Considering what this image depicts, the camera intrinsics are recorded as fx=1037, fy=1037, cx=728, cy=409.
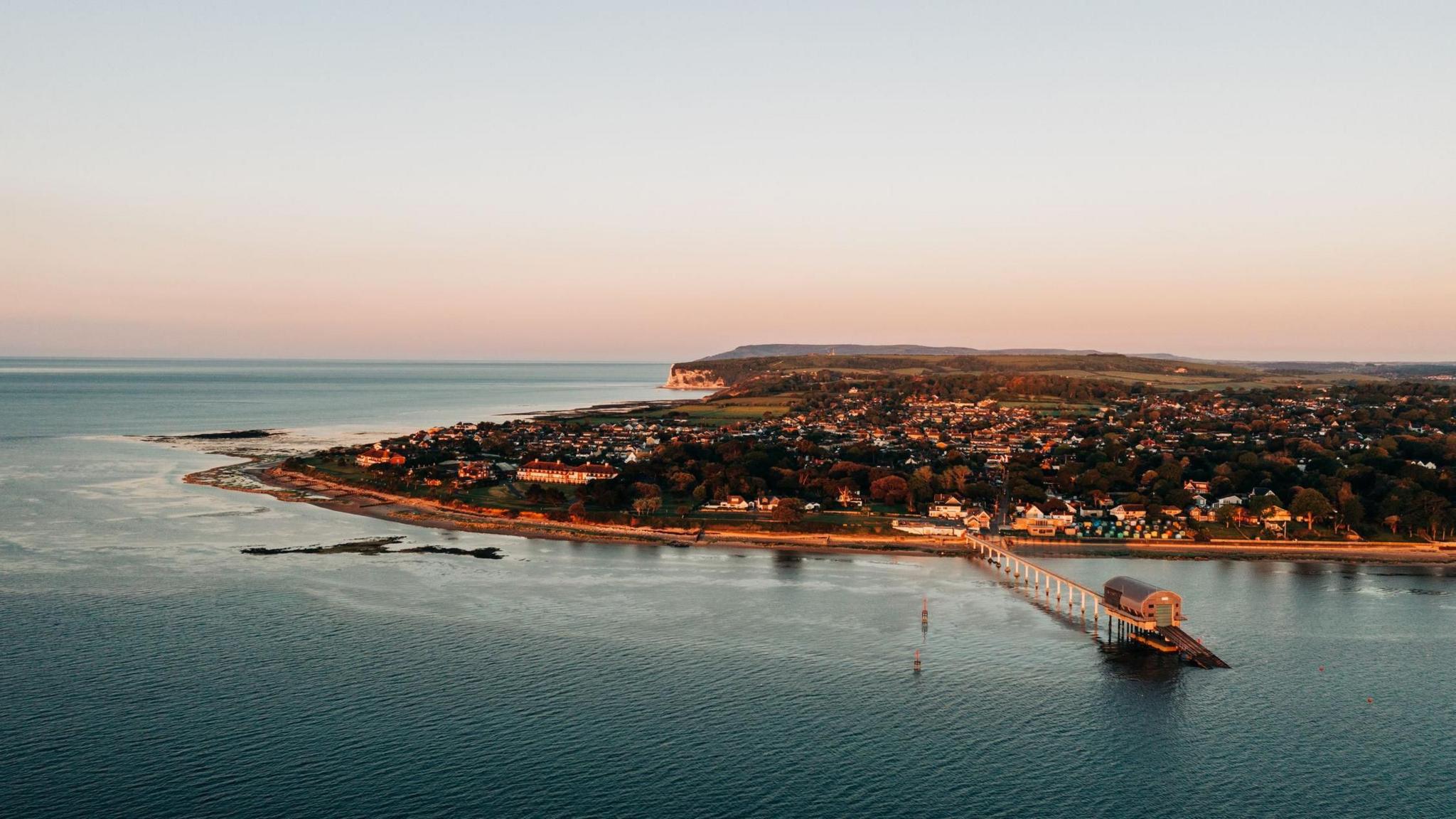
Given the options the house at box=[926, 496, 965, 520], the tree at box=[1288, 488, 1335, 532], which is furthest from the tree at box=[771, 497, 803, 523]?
the tree at box=[1288, 488, 1335, 532]

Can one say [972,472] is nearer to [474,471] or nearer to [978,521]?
[978,521]

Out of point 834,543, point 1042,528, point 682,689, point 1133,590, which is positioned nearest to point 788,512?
point 834,543

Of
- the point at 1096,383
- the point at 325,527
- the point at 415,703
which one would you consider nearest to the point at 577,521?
the point at 325,527

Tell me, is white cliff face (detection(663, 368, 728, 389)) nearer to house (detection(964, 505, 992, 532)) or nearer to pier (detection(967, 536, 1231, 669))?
house (detection(964, 505, 992, 532))

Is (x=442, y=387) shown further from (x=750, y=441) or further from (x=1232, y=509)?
(x=1232, y=509)

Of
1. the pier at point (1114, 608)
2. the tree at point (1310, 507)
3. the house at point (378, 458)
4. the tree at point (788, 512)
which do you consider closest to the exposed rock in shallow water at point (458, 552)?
the tree at point (788, 512)

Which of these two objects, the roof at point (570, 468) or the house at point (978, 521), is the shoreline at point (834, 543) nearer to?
the house at point (978, 521)

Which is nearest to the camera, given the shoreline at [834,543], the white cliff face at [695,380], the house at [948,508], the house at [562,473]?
the shoreline at [834,543]
